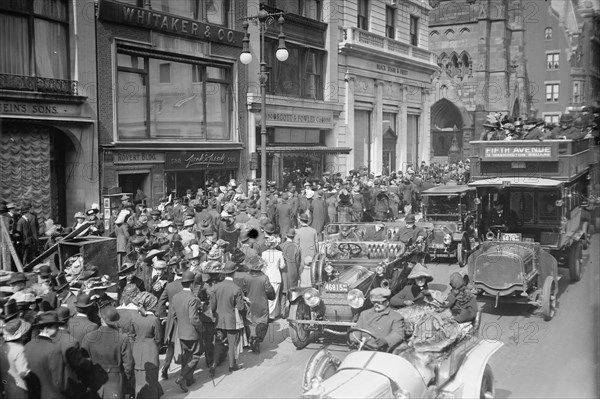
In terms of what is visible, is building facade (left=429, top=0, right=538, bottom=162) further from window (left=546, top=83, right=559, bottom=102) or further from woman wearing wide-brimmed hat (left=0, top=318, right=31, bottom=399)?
woman wearing wide-brimmed hat (left=0, top=318, right=31, bottom=399)

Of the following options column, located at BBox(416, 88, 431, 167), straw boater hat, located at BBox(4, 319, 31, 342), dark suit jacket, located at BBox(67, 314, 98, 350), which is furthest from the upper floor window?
column, located at BBox(416, 88, 431, 167)

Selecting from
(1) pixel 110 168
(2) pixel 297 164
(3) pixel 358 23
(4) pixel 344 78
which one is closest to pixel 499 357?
(1) pixel 110 168

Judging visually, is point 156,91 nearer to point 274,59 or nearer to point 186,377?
point 274,59

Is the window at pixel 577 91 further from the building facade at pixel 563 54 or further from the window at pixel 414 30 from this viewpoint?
the window at pixel 414 30

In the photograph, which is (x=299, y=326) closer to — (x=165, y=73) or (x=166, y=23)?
(x=165, y=73)

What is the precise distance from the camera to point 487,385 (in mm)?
7793

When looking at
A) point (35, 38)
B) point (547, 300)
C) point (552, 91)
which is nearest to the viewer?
point (547, 300)

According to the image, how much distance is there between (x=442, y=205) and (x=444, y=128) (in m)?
41.4

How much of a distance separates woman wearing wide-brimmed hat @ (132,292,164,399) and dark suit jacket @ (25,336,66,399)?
155cm

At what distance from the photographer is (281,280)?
12.2 meters

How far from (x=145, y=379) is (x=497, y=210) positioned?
9798 mm

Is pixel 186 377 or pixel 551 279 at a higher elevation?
pixel 551 279

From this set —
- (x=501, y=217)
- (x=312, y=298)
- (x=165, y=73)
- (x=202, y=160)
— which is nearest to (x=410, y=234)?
(x=501, y=217)

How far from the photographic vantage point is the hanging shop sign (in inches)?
864
